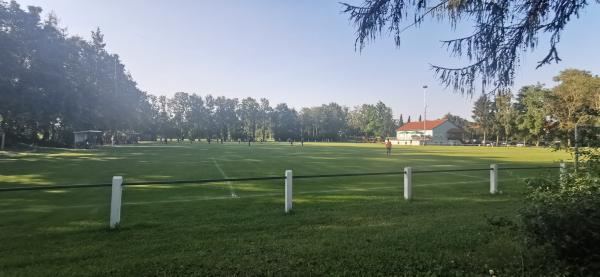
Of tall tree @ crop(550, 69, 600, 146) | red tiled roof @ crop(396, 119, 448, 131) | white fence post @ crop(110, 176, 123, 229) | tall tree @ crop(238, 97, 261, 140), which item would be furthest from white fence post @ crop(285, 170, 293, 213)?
tall tree @ crop(238, 97, 261, 140)

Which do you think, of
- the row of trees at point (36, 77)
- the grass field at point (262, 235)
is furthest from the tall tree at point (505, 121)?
the grass field at point (262, 235)

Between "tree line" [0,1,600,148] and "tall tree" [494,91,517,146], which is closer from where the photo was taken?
"tree line" [0,1,600,148]

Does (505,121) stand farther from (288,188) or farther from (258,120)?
(288,188)

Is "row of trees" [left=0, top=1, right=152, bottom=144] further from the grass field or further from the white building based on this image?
the white building

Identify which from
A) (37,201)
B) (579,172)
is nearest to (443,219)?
(579,172)

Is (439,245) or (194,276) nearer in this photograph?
(194,276)

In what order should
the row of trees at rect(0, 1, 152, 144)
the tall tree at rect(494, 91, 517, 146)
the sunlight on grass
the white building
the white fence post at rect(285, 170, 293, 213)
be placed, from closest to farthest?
the white fence post at rect(285, 170, 293, 213) < the sunlight on grass < the row of trees at rect(0, 1, 152, 144) < the tall tree at rect(494, 91, 517, 146) < the white building

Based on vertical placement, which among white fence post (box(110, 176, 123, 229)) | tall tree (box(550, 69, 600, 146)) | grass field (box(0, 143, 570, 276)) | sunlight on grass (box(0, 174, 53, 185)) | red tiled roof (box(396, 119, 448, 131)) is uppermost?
tall tree (box(550, 69, 600, 146))

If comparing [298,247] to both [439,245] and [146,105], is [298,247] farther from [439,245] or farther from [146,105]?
[146,105]

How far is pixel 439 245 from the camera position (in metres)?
5.28

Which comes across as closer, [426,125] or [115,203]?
[115,203]

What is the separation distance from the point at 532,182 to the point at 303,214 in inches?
170

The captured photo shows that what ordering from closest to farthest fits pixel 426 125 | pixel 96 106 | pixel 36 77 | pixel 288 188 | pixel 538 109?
pixel 288 188, pixel 36 77, pixel 96 106, pixel 538 109, pixel 426 125

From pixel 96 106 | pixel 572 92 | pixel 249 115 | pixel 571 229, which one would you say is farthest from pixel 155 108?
pixel 571 229
